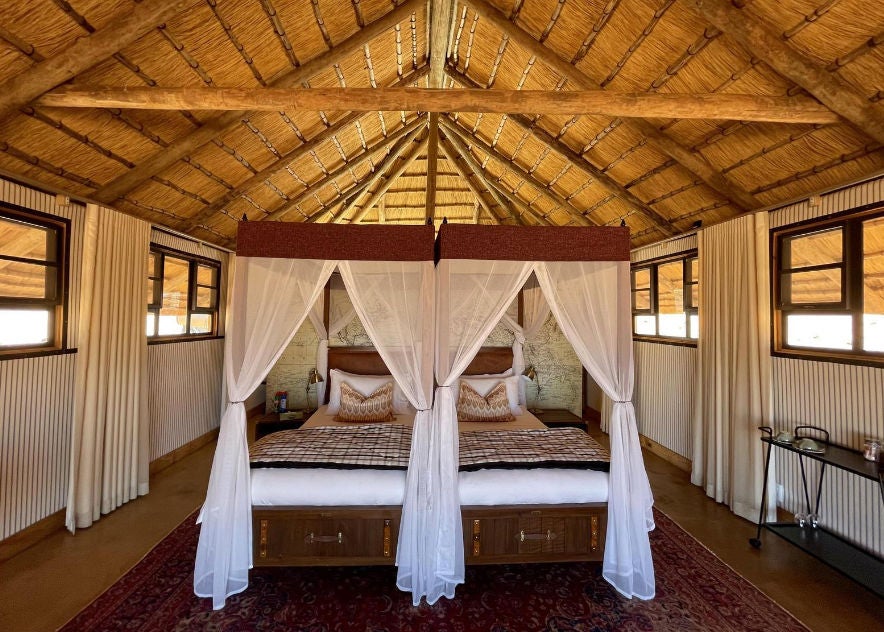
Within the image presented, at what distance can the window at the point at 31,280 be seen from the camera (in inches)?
113

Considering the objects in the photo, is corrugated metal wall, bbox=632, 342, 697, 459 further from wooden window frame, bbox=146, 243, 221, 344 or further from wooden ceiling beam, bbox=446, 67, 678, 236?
wooden window frame, bbox=146, 243, 221, 344

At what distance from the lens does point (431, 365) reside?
8.74ft

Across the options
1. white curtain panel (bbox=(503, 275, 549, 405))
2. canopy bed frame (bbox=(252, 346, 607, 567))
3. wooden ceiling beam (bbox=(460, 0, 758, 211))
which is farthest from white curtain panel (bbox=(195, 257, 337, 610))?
white curtain panel (bbox=(503, 275, 549, 405))

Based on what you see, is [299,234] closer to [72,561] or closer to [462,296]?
[462,296]

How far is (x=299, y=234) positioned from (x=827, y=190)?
3.85 metres

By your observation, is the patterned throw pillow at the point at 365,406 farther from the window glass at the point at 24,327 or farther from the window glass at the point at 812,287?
the window glass at the point at 812,287

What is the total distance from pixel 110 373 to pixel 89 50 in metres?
2.46

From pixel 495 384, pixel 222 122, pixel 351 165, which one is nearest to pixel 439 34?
pixel 351 165

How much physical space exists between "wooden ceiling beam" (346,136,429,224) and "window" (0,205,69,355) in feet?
12.2

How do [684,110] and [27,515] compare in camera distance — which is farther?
[27,515]

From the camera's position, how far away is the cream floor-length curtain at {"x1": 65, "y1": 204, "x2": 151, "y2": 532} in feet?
10.7

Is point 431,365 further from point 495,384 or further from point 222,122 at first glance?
point 222,122

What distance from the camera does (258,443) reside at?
3.32 m

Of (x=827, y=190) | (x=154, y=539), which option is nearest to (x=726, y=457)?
(x=827, y=190)
